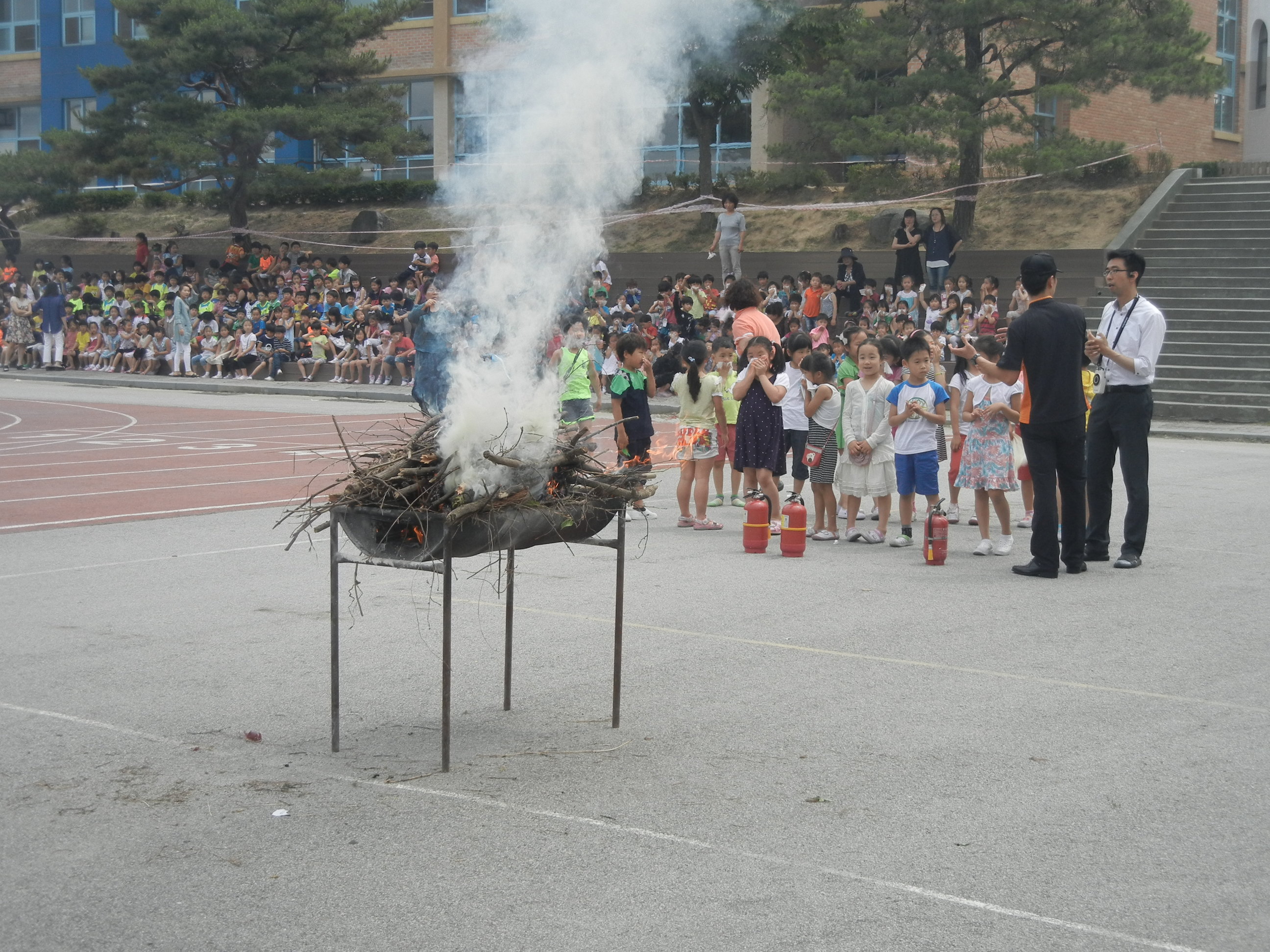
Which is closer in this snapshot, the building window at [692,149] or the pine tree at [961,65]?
the pine tree at [961,65]

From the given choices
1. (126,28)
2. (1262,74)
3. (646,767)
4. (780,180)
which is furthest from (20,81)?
(646,767)

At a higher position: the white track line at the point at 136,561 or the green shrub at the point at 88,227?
the green shrub at the point at 88,227

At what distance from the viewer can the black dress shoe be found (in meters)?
9.30

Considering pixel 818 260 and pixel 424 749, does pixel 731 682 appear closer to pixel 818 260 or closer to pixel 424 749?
pixel 424 749

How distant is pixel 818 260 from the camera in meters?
31.8

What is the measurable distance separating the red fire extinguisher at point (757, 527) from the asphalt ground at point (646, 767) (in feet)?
4.04

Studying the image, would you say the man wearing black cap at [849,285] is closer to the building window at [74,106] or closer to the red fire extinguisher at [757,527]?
the red fire extinguisher at [757,527]

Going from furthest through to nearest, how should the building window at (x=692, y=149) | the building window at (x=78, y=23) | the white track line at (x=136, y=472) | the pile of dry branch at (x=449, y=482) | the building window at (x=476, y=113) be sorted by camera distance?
the building window at (x=78, y=23)
the building window at (x=692, y=149)
the white track line at (x=136, y=472)
the building window at (x=476, y=113)
the pile of dry branch at (x=449, y=482)

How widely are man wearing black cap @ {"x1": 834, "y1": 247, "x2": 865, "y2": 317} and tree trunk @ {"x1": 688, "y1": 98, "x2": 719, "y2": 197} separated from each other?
6148 mm

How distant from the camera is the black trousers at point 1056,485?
9297 millimetres

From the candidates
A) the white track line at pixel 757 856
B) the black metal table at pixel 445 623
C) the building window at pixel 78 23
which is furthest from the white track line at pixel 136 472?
the building window at pixel 78 23

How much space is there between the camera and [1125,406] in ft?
31.9

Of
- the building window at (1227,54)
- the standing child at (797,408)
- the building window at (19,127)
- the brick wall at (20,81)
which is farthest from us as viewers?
the building window at (19,127)

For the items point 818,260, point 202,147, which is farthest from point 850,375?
point 202,147
